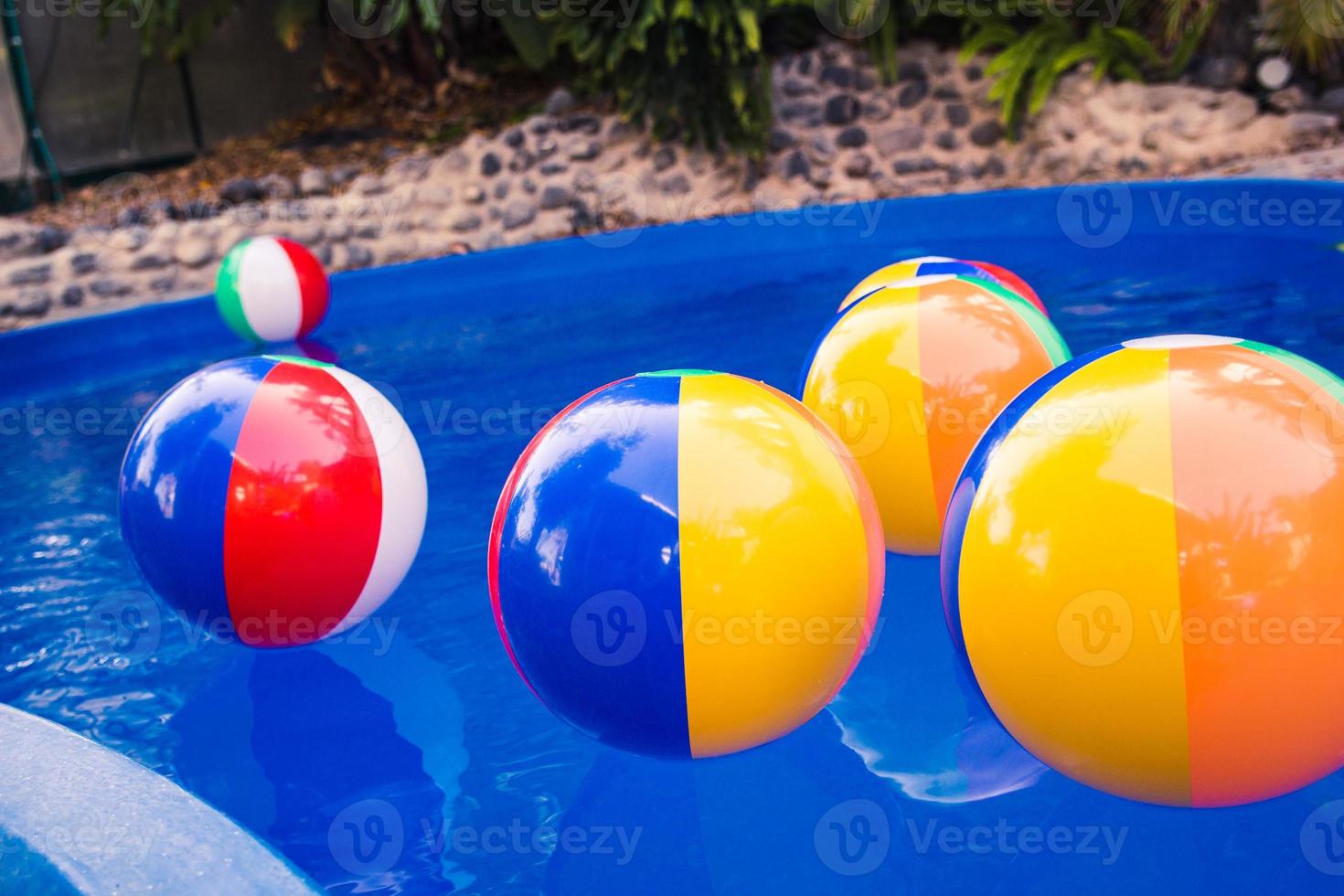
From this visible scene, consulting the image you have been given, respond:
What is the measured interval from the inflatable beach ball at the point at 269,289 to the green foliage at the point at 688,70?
13.4 ft

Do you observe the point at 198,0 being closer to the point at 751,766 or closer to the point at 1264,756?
the point at 751,766

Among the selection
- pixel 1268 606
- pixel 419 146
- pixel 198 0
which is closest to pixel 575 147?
→ pixel 419 146

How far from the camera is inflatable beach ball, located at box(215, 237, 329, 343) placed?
21.2ft

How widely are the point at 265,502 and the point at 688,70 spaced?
8.05 metres

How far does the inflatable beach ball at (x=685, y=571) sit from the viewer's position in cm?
208

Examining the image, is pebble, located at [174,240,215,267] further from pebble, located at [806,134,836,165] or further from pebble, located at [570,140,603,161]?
pebble, located at [806,134,836,165]

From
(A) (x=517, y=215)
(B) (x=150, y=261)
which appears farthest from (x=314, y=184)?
(A) (x=517, y=215)

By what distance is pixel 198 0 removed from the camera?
38.9 feet

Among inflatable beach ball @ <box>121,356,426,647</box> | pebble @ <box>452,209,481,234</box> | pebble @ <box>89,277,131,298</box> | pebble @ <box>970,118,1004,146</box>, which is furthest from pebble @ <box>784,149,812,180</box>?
inflatable beach ball @ <box>121,356,426,647</box>

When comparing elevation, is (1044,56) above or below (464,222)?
above

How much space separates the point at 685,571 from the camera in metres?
2.07

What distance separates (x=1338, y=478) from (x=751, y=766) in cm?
127

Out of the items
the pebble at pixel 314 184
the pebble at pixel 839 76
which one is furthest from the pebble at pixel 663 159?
the pebble at pixel 314 184

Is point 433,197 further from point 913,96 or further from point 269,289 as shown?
point 913,96
